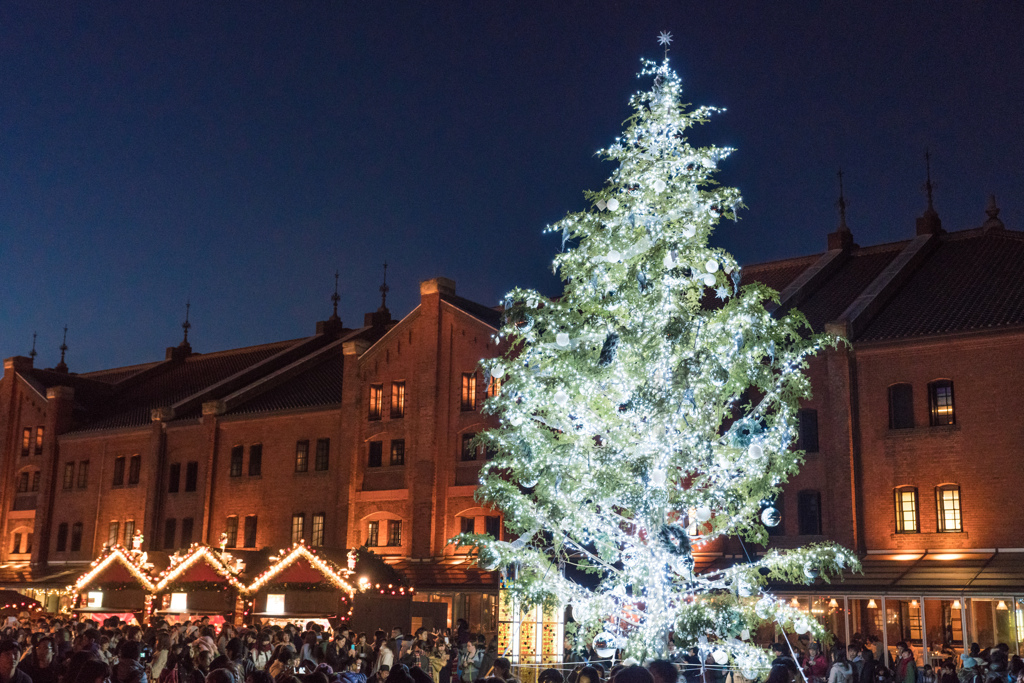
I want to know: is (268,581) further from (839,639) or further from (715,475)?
(715,475)

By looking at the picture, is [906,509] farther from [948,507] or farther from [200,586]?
[200,586]

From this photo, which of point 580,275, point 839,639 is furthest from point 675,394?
point 839,639

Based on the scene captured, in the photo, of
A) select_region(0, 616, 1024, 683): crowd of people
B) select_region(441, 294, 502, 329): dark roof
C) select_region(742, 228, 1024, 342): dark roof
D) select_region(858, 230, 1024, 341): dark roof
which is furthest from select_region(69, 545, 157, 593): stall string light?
select_region(858, 230, 1024, 341): dark roof

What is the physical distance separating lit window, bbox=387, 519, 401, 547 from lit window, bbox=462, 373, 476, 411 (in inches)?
188

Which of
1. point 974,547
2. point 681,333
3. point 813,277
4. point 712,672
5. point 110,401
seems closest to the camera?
point 681,333

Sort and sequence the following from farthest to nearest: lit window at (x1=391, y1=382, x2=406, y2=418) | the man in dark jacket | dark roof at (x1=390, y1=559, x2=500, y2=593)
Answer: lit window at (x1=391, y1=382, x2=406, y2=418) → dark roof at (x1=390, y1=559, x2=500, y2=593) → the man in dark jacket

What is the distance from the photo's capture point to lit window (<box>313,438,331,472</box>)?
39.0 meters

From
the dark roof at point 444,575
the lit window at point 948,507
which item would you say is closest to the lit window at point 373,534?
the dark roof at point 444,575

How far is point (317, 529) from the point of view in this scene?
38.8m

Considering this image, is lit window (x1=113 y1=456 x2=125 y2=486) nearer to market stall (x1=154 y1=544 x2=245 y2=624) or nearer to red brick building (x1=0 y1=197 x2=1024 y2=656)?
red brick building (x1=0 y1=197 x2=1024 y2=656)

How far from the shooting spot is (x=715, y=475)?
15516mm

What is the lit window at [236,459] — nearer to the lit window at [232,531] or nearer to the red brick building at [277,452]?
the red brick building at [277,452]

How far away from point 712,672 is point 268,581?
1546 cm

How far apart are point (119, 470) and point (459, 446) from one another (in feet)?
61.2
